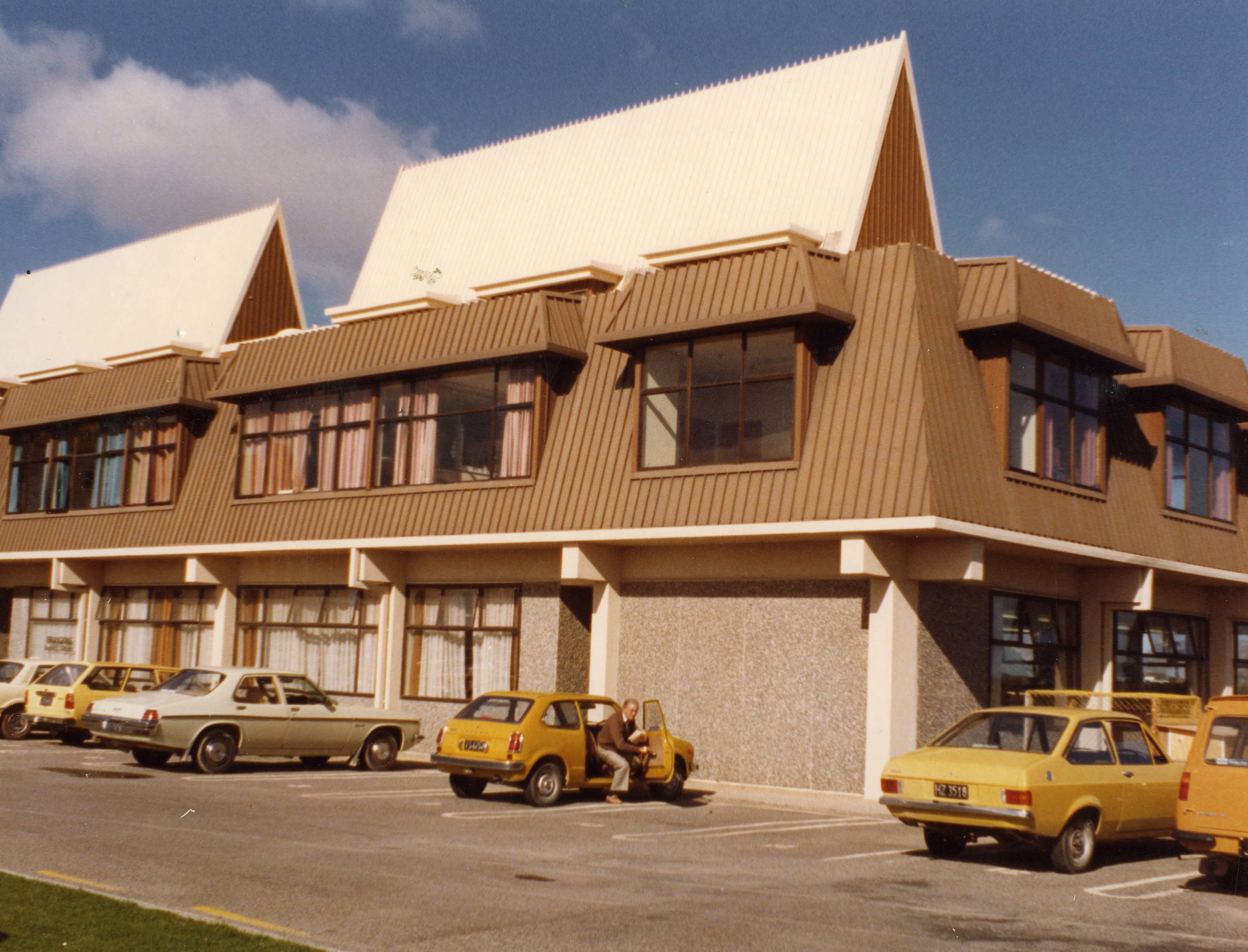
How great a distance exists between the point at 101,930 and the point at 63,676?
647 inches

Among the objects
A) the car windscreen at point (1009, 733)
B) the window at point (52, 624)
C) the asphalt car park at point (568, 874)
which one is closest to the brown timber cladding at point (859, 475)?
the car windscreen at point (1009, 733)

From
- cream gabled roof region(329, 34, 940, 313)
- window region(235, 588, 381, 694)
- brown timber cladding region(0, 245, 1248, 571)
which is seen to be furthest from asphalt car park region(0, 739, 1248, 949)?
cream gabled roof region(329, 34, 940, 313)

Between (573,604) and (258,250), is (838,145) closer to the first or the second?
(573,604)

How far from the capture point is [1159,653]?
2484 cm

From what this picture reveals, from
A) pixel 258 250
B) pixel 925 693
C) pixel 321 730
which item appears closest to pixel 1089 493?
pixel 925 693

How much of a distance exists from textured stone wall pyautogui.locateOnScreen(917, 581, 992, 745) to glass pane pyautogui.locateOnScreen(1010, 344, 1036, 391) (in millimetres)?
3235

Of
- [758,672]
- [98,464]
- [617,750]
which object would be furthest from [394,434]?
[98,464]

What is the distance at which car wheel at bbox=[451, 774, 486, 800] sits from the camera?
58.2ft

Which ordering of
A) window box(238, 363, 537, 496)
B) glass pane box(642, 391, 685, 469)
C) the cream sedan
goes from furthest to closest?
window box(238, 363, 537, 496) < glass pane box(642, 391, 685, 469) < the cream sedan

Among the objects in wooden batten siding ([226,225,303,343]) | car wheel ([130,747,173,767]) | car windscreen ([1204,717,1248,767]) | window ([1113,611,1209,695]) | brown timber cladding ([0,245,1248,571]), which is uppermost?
wooden batten siding ([226,225,303,343])

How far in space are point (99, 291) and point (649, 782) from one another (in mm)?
28033

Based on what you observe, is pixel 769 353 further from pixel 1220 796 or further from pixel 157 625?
pixel 157 625

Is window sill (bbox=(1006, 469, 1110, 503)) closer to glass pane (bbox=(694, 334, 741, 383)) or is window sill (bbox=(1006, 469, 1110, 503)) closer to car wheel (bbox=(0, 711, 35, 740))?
glass pane (bbox=(694, 334, 741, 383))

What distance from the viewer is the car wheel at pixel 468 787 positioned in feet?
58.2
